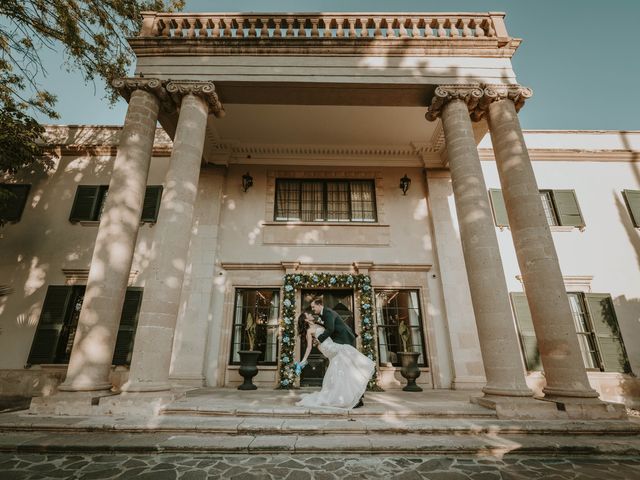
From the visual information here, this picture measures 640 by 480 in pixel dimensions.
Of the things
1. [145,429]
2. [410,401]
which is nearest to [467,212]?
[410,401]

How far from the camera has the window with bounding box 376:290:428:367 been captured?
8.91m

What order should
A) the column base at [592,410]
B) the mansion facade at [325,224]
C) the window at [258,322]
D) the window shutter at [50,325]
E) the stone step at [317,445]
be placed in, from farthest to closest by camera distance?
the window at [258,322], the window shutter at [50,325], the mansion facade at [325,224], the column base at [592,410], the stone step at [317,445]

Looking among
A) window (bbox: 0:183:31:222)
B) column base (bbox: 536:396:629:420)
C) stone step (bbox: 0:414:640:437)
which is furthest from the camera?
window (bbox: 0:183:31:222)

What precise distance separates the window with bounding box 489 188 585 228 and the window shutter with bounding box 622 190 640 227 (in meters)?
1.62

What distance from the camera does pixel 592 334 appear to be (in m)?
8.71

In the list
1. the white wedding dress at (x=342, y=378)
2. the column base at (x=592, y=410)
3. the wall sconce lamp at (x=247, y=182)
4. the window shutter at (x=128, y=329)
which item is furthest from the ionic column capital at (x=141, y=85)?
the column base at (x=592, y=410)

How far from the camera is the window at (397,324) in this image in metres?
8.91

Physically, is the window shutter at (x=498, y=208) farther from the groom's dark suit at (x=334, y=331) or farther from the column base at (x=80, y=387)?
the column base at (x=80, y=387)

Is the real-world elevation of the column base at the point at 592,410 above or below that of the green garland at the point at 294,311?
below

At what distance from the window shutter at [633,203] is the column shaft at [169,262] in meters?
13.0

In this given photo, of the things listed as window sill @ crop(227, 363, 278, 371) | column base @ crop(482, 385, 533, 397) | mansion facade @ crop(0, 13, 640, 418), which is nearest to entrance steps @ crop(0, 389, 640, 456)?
column base @ crop(482, 385, 533, 397)

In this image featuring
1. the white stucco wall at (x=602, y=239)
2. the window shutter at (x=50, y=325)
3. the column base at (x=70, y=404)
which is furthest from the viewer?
the white stucco wall at (x=602, y=239)

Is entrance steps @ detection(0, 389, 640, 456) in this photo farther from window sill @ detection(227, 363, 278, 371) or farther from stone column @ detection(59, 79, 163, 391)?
window sill @ detection(227, 363, 278, 371)

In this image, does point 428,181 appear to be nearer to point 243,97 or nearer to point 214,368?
point 243,97
